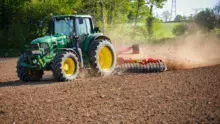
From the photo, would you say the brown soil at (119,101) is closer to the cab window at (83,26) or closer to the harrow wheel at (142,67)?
the harrow wheel at (142,67)

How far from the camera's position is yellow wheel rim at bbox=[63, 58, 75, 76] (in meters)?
11.4

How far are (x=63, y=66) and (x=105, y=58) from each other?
96.1 inches

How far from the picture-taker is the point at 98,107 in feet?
24.8

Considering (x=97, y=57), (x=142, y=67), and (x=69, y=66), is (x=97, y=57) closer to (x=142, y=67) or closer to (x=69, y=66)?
(x=69, y=66)

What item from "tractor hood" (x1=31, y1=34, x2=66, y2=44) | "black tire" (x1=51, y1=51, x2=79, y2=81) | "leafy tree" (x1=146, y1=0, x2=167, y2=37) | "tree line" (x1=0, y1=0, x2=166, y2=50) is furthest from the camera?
"leafy tree" (x1=146, y1=0, x2=167, y2=37)

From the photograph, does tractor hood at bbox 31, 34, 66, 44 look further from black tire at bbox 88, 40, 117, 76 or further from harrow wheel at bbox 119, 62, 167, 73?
harrow wheel at bbox 119, 62, 167, 73

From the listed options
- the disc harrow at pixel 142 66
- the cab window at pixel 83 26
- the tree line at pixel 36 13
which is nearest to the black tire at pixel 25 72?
the cab window at pixel 83 26

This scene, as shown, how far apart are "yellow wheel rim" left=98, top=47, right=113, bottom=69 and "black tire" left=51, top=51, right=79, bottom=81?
1627mm

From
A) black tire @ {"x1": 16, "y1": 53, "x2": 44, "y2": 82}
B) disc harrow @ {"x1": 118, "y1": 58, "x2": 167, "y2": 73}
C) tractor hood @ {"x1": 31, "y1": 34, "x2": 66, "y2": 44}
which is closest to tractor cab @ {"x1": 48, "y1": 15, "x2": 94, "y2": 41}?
tractor hood @ {"x1": 31, "y1": 34, "x2": 66, "y2": 44}

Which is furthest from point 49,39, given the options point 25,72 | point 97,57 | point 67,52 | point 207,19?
point 207,19

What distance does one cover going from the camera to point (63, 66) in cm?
1120

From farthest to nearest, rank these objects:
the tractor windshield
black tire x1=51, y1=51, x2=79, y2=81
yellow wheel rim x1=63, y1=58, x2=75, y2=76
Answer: the tractor windshield → yellow wheel rim x1=63, y1=58, x2=75, y2=76 → black tire x1=51, y1=51, x2=79, y2=81

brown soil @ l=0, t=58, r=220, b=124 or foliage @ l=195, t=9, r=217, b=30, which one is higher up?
foliage @ l=195, t=9, r=217, b=30

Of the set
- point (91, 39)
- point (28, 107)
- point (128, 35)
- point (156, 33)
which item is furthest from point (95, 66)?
point (156, 33)
